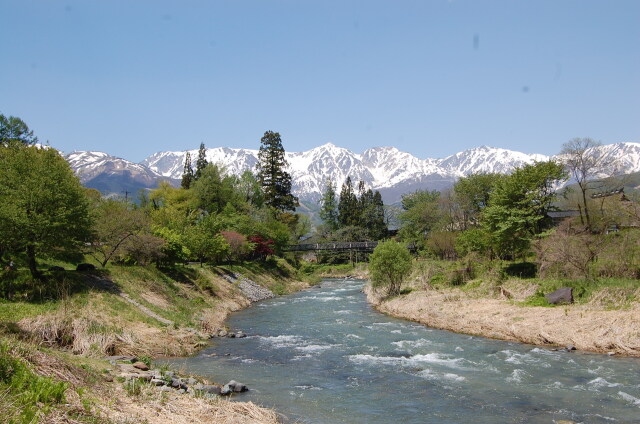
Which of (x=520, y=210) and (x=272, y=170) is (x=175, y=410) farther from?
(x=272, y=170)

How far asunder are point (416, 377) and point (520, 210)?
2837 cm

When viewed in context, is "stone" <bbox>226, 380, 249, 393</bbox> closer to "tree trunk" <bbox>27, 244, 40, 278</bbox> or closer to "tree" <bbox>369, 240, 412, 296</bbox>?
"tree trunk" <bbox>27, 244, 40, 278</bbox>

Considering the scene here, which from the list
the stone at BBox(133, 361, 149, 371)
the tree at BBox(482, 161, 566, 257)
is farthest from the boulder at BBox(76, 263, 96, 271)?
the tree at BBox(482, 161, 566, 257)

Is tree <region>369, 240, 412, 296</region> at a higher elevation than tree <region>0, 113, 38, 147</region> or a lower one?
lower

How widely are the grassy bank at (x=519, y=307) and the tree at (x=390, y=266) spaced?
1.44 m

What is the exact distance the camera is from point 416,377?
19891mm

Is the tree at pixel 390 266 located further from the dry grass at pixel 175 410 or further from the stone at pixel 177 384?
the dry grass at pixel 175 410

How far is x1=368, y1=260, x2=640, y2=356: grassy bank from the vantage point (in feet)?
81.3

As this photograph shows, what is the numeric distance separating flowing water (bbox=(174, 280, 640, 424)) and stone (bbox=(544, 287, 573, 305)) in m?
7.02

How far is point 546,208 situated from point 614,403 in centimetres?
3622

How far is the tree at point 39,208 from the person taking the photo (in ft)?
→ 88.9

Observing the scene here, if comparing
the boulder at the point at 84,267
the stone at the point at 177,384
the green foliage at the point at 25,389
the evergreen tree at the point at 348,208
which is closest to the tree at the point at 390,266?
the boulder at the point at 84,267

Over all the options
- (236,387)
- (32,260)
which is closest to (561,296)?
(236,387)

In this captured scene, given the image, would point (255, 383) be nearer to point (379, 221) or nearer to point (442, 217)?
point (442, 217)
